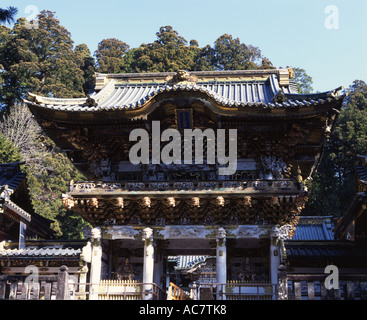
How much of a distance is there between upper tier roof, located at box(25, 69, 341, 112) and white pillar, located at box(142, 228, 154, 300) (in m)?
4.65

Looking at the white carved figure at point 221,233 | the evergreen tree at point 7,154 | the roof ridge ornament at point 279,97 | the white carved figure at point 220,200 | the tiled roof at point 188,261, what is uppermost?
the evergreen tree at point 7,154

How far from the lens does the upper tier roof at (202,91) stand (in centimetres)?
1850

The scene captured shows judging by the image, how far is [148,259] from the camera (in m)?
18.4

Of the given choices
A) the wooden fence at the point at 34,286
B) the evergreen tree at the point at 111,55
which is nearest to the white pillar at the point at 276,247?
the wooden fence at the point at 34,286

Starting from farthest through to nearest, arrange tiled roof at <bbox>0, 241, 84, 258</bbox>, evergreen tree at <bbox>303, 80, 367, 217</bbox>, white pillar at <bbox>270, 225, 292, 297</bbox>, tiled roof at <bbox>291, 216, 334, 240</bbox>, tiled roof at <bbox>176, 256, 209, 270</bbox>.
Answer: evergreen tree at <bbox>303, 80, 367, 217</bbox>, tiled roof at <bbox>176, 256, 209, 270</bbox>, tiled roof at <bbox>291, 216, 334, 240</bbox>, tiled roof at <bbox>0, 241, 84, 258</bbox>, white pillar at <bbox>270, 225, 292, 297</bbox>

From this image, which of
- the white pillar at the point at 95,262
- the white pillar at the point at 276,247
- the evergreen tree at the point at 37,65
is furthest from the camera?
the evergreen tree at the point at 37,65

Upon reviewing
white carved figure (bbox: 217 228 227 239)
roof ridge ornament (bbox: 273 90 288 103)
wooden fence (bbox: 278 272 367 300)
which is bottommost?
wooden fence (bbox: 278 272 367 300)

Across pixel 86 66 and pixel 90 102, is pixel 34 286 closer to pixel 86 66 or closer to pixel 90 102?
pixel 90 102

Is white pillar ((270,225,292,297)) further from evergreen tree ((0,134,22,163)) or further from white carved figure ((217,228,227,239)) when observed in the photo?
evergreen tree ((0,134,22,163))

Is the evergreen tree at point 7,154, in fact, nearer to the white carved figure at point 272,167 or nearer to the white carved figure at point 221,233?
the white carved figure at point 221,233

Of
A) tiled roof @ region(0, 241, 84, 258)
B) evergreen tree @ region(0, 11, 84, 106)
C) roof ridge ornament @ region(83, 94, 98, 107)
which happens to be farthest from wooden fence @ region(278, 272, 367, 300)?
evergreen tree @ region(0, 11, 84, 106)

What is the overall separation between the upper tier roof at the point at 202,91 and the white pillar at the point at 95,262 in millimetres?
4645

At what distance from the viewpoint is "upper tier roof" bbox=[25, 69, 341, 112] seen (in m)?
18.5
